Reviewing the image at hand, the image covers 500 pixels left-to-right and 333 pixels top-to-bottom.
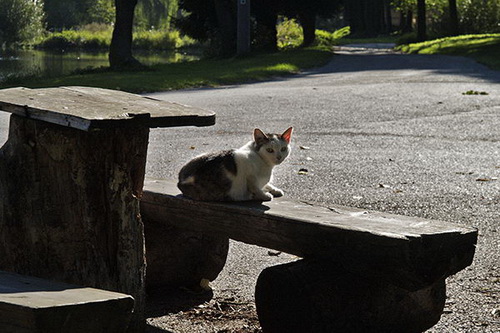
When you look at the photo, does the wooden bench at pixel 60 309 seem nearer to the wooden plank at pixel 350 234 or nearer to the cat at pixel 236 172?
the wooden plank at pixel 350 234

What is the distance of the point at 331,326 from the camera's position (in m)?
4.43

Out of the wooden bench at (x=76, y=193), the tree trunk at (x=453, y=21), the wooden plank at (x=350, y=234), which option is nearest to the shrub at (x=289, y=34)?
the tree trunk at (x=453, y=21)

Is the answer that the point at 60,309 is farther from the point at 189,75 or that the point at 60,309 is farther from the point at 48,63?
the point at 48,63

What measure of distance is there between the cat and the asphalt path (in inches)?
30.1

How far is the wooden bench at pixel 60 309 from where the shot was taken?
3281mm

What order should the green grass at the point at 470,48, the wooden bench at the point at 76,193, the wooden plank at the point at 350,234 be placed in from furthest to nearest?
the green grass at the point at 470,48, the wooden bench at the point at 76,193, the wooden plank at the point at 350,234

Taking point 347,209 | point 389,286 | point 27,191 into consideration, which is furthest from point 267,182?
point 27,191

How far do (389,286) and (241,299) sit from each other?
4.10ft

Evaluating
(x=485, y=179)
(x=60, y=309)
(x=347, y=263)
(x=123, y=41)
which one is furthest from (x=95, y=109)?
(x=123, y=41)

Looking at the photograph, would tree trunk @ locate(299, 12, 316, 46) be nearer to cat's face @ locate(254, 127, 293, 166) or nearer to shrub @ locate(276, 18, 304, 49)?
shrub @ locate(276, 18, 304, 49)

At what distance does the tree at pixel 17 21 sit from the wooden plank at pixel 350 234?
2136 inches

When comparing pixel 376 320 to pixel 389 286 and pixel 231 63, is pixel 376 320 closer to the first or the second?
pixel 389 286

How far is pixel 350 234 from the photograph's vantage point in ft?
13.9

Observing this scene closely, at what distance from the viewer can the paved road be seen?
5.96 m
